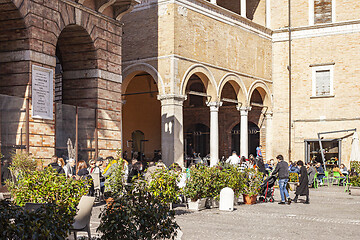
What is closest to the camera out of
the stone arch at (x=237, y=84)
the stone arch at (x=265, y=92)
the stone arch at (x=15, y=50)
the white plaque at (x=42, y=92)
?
the stone arch at (x=15, y=50)

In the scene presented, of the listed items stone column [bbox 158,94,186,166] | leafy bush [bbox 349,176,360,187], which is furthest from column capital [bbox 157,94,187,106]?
leafy bush [bbox 349,176,360,187]

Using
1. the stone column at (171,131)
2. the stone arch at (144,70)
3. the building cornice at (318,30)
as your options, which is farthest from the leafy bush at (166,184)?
the building cornice at (318,30)

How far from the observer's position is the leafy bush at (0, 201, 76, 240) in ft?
15.7

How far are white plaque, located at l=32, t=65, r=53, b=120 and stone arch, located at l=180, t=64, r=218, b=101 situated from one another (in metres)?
8.75

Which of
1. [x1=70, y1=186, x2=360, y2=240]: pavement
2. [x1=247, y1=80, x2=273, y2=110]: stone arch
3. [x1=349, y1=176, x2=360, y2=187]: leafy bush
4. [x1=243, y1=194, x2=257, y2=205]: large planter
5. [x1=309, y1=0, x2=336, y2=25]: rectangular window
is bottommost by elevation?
[x1=70, y1=186, x2=360, y2=240]: pavement

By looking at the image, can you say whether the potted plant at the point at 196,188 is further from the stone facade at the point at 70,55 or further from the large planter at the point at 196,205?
the stone facade at the point at 70,55

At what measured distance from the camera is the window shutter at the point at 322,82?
27.4 metres

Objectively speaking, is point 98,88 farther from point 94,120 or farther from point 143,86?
point 143,86

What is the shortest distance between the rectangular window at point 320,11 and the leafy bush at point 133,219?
23187 mm

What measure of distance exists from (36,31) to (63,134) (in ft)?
9.47

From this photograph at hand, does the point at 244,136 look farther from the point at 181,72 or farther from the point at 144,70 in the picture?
the point at 144,70

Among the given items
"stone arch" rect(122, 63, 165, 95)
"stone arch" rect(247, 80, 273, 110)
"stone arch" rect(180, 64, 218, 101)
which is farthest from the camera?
"stone arch" rect(247, 80, 273, 110)

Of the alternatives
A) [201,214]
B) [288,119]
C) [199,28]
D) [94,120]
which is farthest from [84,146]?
[288,119]

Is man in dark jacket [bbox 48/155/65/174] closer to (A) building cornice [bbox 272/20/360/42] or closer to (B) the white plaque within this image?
(B) the white plaque
